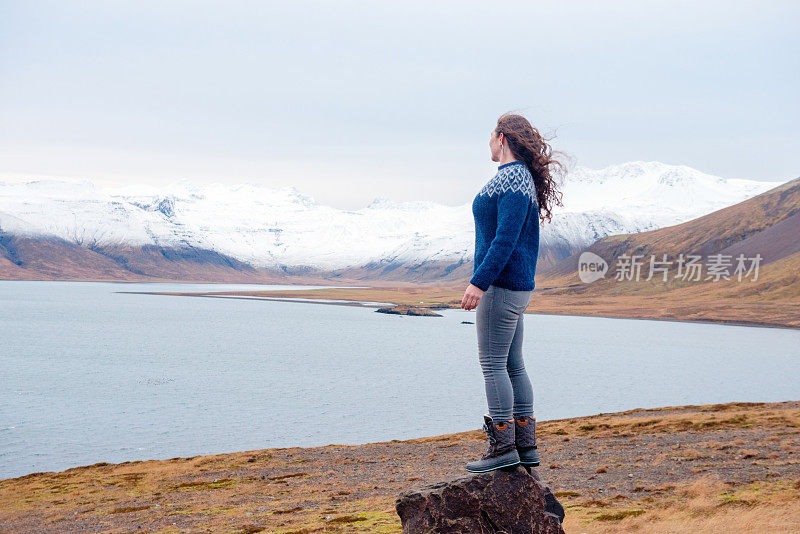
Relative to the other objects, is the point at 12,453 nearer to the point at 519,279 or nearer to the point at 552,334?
the point at 519,279

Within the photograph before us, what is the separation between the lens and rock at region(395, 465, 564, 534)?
8383 mm

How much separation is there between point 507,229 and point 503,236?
0.10 meters

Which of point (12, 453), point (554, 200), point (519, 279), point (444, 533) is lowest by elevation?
point (12, 453)

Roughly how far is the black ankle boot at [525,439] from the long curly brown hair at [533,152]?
8.42ft

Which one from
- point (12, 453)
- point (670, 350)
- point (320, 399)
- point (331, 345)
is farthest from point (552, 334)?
point (12, 453)

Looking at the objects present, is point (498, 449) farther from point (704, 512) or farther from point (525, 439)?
point (704, 512)

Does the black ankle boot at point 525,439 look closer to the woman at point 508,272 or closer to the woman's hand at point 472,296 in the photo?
the woman at point 508,272

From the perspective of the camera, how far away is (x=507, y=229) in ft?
24.8

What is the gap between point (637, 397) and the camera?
61.6 meters

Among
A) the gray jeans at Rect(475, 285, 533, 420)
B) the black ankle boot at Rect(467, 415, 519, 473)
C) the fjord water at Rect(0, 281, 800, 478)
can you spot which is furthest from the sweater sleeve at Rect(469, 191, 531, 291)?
the fjord water at Rect(0, 281, 800, 478)

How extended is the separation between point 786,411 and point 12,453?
44.3m

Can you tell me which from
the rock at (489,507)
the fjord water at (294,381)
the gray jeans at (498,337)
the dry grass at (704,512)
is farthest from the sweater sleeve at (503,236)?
the fjord water at (294,381)

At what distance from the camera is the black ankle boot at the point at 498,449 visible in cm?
797

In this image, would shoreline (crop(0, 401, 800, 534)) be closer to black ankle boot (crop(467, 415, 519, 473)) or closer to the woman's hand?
black ankle boot (crop(467, 415, 519, 473))
